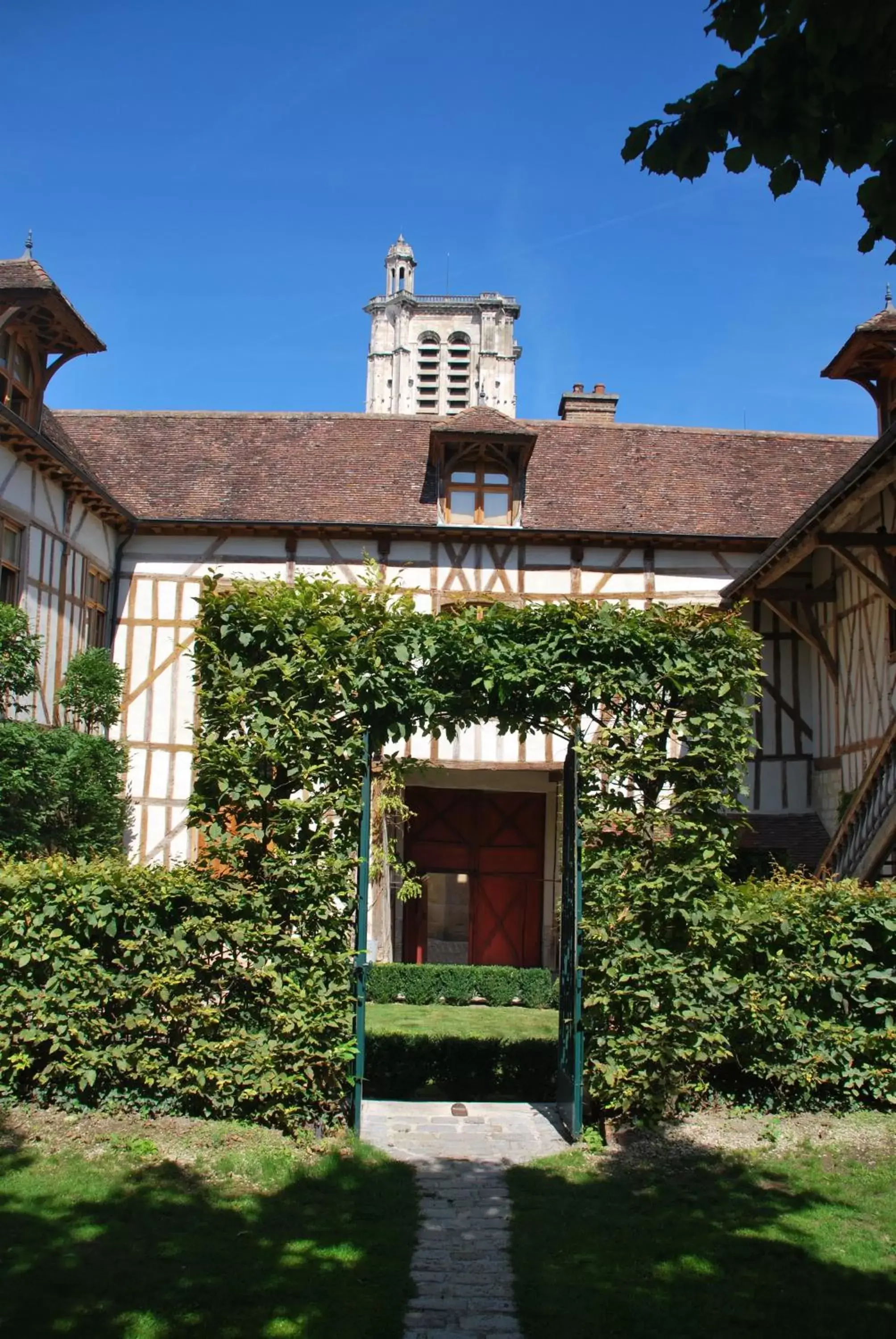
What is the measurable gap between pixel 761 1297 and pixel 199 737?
4.43m

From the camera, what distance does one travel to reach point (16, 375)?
13.2 meters

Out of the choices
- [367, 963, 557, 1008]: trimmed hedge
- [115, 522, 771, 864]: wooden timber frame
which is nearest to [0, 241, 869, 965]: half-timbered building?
[115, 522, 771, 864]: wooden timber frame

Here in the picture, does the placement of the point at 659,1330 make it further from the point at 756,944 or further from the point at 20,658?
the point at 20,658

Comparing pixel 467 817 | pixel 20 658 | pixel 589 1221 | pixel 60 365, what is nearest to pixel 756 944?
pixel 589 1221

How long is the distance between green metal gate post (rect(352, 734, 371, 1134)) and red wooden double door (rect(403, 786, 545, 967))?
11668 millimetres

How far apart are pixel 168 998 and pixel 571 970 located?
2.63 m

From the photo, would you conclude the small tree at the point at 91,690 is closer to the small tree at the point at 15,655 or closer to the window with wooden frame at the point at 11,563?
the window with wooden frame at the point at 11,563

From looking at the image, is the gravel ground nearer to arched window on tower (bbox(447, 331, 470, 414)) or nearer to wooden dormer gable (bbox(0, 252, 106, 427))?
wooden dormer gable (bbox(0, 252, 106, 427))

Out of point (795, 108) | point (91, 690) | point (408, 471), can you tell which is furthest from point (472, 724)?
point (408, 471)

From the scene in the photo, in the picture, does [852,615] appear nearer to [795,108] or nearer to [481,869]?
[481,869]

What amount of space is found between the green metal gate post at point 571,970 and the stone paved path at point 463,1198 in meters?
0.20

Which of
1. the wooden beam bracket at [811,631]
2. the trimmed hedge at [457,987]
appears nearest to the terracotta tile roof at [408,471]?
the wooden beam bracket at [811,631]

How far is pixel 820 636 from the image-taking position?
14320 mm

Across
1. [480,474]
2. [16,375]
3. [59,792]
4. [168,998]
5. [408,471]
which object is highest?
[408,471]
